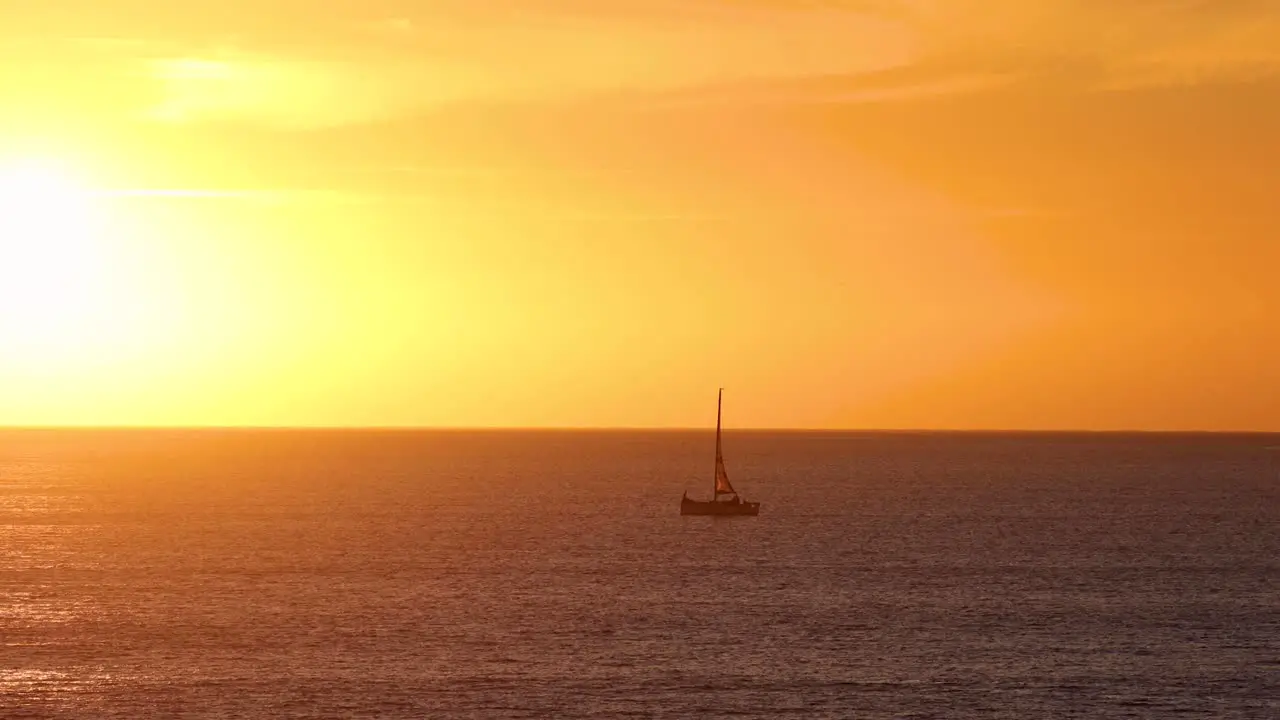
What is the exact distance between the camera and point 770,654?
10200cm

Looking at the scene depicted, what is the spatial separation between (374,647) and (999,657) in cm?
4240

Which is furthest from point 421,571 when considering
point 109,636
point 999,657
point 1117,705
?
point 1117,705

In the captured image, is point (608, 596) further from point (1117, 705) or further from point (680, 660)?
point (1117, 705)

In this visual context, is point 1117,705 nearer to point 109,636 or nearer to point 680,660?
point 680,660

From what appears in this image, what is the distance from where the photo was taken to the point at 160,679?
94375mm

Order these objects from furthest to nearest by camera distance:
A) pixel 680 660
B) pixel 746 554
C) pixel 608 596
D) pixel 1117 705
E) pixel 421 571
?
pixel 746 554 < pixel 421 571 < pixel 608 596 < pixel 680 660 < pixel 1117 705

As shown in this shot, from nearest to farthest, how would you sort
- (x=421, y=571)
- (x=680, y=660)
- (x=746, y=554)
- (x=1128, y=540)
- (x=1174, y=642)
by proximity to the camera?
(x=680, y=660) → (x=1174, y=642) → (x=421, y=571) → (x=746, y=554) → (x=1128, y=540)

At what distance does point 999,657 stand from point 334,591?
59671 millimetres

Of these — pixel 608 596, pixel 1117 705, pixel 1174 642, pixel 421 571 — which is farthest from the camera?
pixel 421 571

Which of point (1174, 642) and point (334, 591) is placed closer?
point (1174, 642)

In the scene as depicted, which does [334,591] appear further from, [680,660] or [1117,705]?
[1117,705]

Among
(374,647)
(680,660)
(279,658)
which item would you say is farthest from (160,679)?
(680,660)

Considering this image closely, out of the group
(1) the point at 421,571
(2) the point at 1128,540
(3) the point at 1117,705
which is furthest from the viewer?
(2) the point at 1128,540

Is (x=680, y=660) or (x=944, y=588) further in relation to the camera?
(x=944, y=588)
